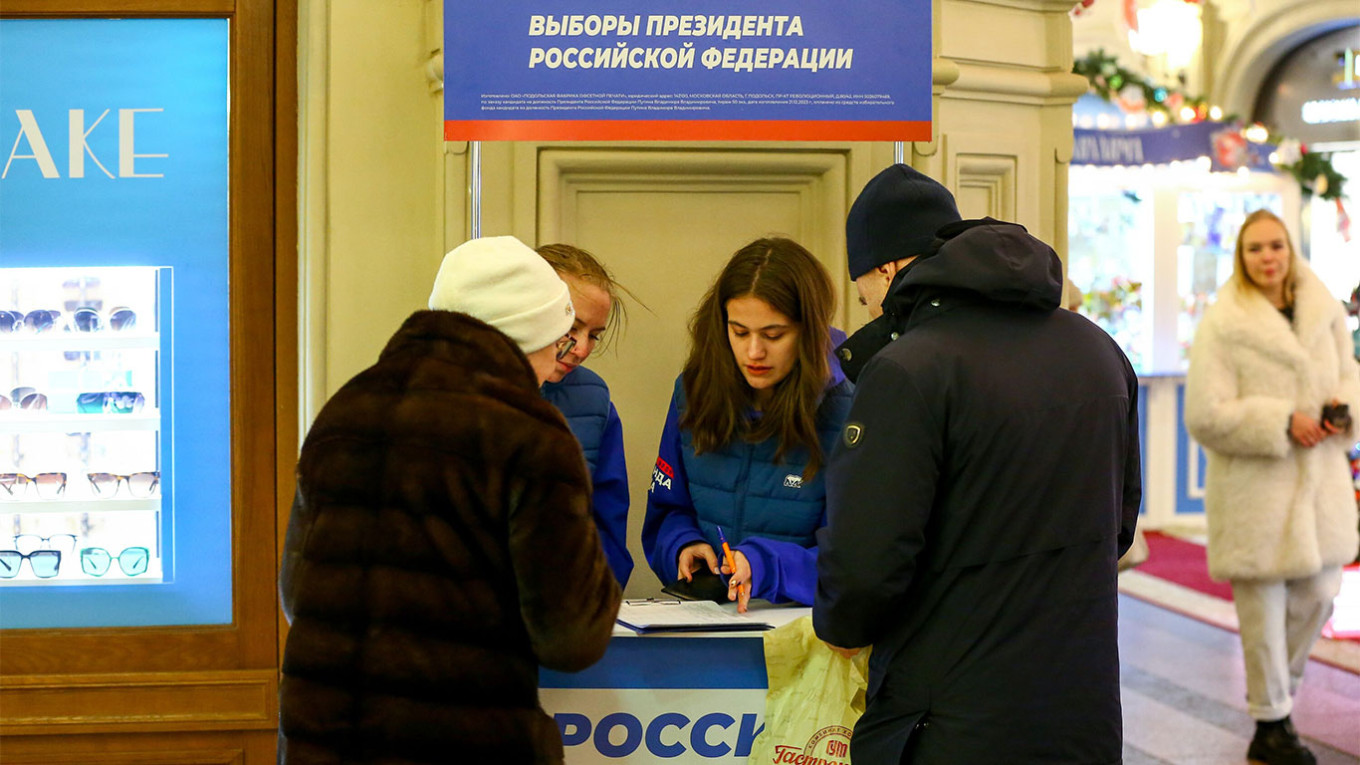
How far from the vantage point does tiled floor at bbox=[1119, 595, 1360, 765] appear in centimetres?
397

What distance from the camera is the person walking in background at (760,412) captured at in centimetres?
218

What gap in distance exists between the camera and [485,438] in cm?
155

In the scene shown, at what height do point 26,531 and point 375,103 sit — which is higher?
point 375,103

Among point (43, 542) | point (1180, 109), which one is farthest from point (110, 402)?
point (1180, 109)

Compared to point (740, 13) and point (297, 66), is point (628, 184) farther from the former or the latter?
point (297, 66)

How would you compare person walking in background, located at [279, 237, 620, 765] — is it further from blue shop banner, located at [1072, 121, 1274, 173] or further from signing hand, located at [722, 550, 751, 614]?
blue shop banner, located at [1072, 121, 1274, 173]

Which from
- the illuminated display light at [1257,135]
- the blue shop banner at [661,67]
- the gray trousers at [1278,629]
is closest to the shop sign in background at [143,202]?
the blue shop banner at [661,67]

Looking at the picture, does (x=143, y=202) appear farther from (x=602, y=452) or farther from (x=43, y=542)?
(x=602, y=452)

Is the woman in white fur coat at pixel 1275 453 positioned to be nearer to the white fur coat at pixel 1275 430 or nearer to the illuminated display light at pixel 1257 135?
the white fur coat at pixel 1275 430

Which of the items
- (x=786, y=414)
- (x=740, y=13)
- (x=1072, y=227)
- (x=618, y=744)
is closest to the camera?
(x=618, y=744)

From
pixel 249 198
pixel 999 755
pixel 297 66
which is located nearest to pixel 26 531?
pixel 249 198

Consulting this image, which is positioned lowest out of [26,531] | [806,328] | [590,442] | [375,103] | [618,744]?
[618,744]

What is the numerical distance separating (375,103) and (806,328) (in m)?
1.35

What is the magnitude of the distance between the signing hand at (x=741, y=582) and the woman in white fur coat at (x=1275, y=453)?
252 centimetres
